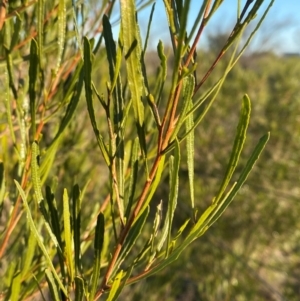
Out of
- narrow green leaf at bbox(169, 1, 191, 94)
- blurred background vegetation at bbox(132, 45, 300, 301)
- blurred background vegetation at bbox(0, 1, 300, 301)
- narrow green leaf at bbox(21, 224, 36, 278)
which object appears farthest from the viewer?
blurred background vegetation at bbox(132, 45, 300, 301)

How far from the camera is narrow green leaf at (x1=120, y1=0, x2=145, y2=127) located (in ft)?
1.07

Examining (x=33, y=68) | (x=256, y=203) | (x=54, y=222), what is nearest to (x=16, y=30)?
(x=33, y=68)

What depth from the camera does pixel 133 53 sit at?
0.35 meters

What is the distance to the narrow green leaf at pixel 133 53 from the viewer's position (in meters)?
0.33

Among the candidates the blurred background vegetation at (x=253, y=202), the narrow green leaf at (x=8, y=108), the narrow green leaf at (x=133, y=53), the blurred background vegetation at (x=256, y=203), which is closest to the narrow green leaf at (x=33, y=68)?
the narrow green leaf at (x=8, y=108)

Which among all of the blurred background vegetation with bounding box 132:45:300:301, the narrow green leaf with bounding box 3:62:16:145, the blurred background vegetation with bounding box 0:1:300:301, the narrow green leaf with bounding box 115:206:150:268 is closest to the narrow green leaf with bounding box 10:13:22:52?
the narrow green leaf with bounding box 3:62:16:145

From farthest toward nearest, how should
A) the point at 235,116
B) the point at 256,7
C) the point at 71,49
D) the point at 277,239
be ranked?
the point at 235,116 → the point at 277,239 → the point at 71,49 → the point at 256,7

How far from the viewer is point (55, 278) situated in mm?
395

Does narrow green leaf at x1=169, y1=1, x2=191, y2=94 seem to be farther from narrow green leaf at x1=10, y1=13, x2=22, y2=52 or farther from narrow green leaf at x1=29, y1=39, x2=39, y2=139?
narrow green leaf at x1=10, y1=13, x2=22, y2=52

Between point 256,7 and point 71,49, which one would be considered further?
point 71,49

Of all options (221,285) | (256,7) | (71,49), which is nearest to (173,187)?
(256,7)

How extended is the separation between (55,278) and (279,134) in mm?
4410

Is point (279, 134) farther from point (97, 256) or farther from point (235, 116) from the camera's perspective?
point (97, 256)

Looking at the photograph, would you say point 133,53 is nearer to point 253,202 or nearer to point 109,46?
point 109,46
